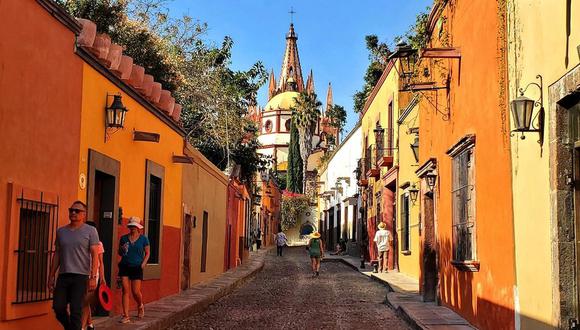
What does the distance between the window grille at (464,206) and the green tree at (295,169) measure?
6567 cm

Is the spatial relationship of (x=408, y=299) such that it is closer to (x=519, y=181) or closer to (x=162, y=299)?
(x=162, y=299)

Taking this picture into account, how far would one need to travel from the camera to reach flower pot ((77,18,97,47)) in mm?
8977

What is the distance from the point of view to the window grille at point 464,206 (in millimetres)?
10508

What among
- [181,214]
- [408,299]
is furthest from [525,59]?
[181,214]

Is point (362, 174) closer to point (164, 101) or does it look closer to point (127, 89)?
point (164, 101)

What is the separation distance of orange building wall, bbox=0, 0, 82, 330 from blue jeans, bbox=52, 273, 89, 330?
0.45m

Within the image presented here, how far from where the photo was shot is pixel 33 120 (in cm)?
762

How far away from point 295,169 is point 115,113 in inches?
2704

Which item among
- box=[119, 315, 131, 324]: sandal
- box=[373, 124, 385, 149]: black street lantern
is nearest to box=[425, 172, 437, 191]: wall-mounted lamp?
box=[119, 315, 131, 324]: sandal

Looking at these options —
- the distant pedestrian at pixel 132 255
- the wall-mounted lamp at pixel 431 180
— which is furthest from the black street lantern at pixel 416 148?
the distant pedestrian at pixel 132 255

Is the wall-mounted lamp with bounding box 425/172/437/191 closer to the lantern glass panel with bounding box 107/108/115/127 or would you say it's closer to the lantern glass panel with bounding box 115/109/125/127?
the lantern glass panel with bounding box 115/109/125/127

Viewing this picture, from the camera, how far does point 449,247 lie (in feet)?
39.8

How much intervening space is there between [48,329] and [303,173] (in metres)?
70.4

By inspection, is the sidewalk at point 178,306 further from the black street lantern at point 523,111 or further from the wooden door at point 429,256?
the black street lantern at point 523,111
